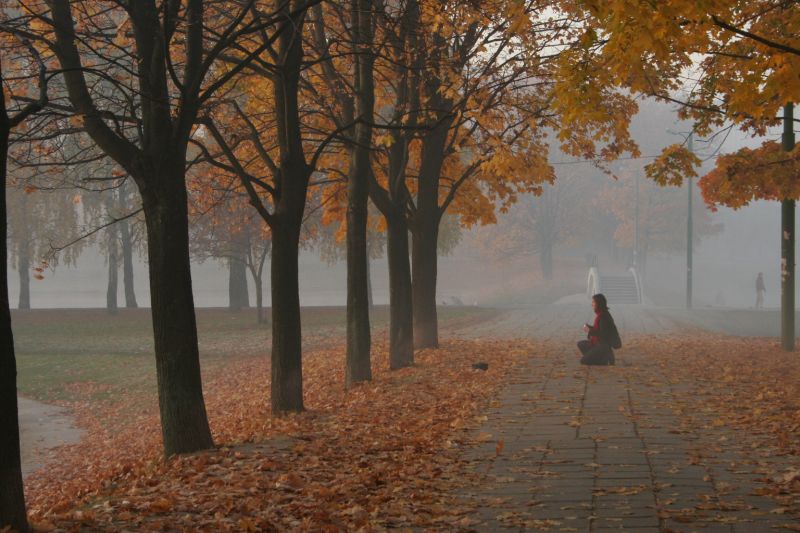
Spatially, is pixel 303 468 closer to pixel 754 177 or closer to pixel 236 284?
pixel 754 177

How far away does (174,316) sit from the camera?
8750mm

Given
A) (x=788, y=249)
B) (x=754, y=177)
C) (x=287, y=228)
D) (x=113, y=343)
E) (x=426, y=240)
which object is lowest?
(x=113, y=343)

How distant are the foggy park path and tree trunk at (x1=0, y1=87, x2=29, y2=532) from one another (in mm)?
2920

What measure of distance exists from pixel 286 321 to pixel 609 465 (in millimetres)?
5324

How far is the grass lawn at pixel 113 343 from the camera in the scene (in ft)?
72.2

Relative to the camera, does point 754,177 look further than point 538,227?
No

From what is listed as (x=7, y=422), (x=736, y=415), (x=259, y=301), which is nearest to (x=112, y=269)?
(x=259, y=301)

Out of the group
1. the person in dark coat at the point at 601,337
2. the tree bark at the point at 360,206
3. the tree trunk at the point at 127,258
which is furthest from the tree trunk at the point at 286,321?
the tree trunk at the point at 127,258

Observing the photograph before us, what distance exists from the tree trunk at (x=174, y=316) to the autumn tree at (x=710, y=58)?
4.15 meters

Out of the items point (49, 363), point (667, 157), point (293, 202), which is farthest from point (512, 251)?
point (293, 202)

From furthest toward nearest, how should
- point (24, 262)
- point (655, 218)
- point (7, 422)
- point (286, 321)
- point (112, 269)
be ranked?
1. point (655, 218)
2. point (112, 269)
3. point (24, 262)
4. point (286, 321)
5. point (7, 422)

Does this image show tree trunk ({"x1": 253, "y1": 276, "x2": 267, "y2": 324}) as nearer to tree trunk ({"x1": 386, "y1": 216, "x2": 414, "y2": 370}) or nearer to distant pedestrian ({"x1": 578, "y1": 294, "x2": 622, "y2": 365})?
tree trunk ({"x1": 386, "y1": 216, "x2": 414, "y2": 370})

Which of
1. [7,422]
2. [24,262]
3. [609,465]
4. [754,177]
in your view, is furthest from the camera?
[24,262]

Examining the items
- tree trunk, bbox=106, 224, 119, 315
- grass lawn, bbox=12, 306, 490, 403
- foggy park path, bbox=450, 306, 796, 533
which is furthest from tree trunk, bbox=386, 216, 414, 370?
tree trunk, bbox=106, 224, 119, 315
